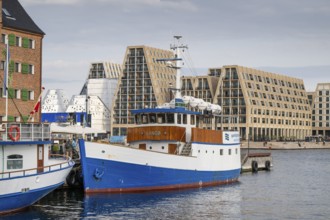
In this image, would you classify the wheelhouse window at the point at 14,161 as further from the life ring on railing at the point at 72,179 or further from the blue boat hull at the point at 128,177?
the life ring on railing at the point at 72,179

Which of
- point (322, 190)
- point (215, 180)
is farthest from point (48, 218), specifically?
point (322, 190)

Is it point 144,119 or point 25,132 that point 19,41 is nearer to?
point 144,119

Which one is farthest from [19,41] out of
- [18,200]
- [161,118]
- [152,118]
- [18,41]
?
[18,200]

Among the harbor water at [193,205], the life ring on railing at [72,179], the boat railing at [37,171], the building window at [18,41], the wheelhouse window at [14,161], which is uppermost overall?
the building window at [18,41]

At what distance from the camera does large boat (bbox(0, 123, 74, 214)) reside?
125 ft

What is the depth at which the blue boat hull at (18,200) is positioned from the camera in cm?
3809

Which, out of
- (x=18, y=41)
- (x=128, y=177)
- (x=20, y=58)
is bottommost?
(x=128, y=177)

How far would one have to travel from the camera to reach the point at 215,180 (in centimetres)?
A: 6059

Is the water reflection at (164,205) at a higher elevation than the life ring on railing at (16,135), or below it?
below

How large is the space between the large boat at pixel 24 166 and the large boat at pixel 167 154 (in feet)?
22.9

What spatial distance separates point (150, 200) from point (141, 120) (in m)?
11.3

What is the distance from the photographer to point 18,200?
3903 cm

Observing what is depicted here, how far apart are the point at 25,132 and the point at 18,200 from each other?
450 centimetres

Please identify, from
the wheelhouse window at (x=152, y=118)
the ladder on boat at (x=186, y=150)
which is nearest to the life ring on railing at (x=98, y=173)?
the wheelhouse window at (x=152, y=118)
